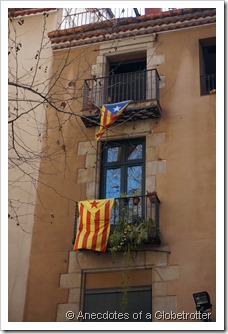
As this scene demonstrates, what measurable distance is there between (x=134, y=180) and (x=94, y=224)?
1.42 m

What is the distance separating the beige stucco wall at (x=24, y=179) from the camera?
1112cm

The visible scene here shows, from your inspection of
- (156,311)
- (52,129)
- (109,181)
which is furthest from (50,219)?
(156,311)

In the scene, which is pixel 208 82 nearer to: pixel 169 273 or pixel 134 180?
pixel 134 180

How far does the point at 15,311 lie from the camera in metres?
10.8

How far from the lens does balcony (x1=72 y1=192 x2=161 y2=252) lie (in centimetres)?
1048

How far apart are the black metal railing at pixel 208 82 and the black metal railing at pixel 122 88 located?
103 centimetres

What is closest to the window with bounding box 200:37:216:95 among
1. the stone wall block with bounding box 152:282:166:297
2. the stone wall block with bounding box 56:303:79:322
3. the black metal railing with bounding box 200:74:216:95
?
the black metal railing with bounding box 200:74:216:95

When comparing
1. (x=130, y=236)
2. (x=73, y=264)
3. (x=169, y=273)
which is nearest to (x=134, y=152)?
(x=130, y=236)

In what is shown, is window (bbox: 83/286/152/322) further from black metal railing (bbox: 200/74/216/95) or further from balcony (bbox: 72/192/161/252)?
black metal railing (bbox: 200/74/216/95)

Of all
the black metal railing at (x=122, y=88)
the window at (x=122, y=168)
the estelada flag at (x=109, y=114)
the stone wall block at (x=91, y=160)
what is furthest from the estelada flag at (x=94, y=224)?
the black metal railing at (x=122, y=88)

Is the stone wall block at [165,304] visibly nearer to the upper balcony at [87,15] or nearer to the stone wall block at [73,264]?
the stone wall block at [73,264]

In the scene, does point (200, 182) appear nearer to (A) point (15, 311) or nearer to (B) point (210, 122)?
(B) point (210, 122)

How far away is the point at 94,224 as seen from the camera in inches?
431

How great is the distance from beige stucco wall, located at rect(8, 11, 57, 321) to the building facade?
0.66ft
